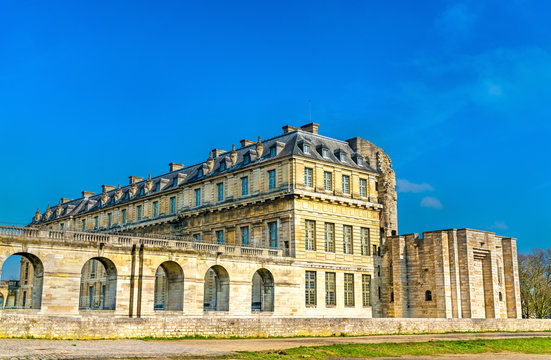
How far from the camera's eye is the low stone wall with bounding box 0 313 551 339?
22.1m

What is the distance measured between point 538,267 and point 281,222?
34.1 m

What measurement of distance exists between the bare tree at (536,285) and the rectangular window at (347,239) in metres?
27.2

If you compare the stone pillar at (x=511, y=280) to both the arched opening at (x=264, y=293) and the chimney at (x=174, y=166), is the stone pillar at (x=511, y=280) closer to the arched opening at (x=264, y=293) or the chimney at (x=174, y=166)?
the arched opening at (x=264, y=293)

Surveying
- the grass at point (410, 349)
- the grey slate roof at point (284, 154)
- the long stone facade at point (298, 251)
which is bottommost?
the grass at point (410, 349)

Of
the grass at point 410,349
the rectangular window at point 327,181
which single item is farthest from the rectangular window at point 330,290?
the grass at point 410,349

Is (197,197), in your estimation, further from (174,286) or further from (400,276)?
(400,276)

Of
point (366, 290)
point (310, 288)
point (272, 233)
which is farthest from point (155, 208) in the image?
point (366, 290)

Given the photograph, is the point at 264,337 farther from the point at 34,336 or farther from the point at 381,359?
the point at 34,336

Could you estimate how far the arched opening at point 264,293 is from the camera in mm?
40938

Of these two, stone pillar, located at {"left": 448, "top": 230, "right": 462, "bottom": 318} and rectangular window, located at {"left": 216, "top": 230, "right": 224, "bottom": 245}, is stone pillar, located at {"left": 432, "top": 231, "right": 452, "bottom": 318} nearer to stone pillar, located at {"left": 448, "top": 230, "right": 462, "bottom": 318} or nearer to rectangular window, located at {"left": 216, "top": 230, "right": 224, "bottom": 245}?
stone pillar, located at {"left": 448, "top": 230, "right": 462, "bottom": 318}

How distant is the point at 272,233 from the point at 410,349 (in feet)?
63.9

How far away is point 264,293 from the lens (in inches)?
1635

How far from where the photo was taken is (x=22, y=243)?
1270 inches

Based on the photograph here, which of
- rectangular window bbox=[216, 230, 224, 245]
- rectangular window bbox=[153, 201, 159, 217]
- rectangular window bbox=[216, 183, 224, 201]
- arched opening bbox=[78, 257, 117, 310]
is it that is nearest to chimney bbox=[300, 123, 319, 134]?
rectangular window bbox=[216, 183, 224, 201]
